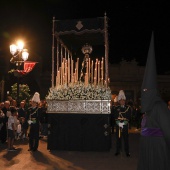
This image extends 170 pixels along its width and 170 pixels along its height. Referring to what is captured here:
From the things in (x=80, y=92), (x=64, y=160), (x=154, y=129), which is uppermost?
(x=80, y=92)

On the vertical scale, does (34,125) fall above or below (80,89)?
below

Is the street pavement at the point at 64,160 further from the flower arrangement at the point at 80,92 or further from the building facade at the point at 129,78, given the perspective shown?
the building facade at the point at 129,78

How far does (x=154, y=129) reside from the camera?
A: 4.82m

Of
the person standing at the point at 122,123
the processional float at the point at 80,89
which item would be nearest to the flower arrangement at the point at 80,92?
the processional float at the point at 80,89

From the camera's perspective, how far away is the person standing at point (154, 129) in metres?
4.64

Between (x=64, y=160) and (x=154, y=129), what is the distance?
486 centimetres

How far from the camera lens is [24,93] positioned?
741 inches

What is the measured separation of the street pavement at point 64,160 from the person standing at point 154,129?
3400 millimetres

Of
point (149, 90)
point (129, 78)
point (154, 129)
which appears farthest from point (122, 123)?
point (129, 78)

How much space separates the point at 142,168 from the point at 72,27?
7.85 meters

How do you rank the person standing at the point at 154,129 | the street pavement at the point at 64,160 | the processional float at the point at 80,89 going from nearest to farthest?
1. the person standing at the point at 154,129
2. the street pavement at the point at 64,160
3. the processional float at the point at 80,89

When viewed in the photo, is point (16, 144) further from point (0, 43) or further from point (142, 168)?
point (0, 43)

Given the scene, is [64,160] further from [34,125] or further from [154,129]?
[154,129]

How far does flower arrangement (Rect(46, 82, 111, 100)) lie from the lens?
10609 millimetres
